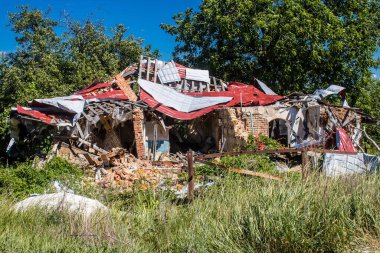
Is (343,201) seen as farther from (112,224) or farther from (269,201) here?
(112,224)

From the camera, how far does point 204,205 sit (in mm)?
6285

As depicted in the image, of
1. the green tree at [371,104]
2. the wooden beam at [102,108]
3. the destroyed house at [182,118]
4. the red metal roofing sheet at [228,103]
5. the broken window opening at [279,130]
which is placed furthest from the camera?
the green tree at [371,104]

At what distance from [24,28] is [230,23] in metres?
11.8

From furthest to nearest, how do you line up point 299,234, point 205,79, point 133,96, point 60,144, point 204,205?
point 205,79, point 133,96, point 60,144, point 204,205, point 299,234

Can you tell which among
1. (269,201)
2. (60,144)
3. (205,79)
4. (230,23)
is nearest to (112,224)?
(269,201)

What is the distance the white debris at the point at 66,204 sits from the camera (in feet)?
21.1

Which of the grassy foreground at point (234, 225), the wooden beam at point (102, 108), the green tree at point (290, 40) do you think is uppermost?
the green tree at point (290, 40)

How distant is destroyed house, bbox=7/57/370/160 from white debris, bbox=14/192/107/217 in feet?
24.9

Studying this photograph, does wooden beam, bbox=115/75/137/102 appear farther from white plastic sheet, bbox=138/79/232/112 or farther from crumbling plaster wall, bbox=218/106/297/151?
crumbling plaster wall, bbox=218/106/297/151

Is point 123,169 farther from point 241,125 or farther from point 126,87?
point 126,87

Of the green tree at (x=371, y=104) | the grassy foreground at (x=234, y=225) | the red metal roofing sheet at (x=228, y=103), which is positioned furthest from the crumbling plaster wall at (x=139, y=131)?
the green tree at (x=371, y=104)

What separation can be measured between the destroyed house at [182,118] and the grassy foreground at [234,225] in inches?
357

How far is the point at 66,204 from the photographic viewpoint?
6.67m

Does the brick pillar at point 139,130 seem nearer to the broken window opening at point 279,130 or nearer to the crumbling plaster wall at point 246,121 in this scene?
the crumbling plaster wall at point 246,121
